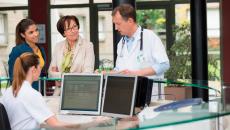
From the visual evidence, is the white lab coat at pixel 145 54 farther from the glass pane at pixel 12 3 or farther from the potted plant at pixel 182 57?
the glass pane at pixel 12 3

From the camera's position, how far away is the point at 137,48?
4.12 m

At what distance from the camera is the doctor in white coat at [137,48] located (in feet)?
12.8

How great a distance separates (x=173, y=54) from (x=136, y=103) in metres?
7.69

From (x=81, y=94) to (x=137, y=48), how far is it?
0.74 meters

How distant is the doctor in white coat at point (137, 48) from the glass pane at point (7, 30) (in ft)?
26.6

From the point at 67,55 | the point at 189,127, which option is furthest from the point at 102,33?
the point at 189,127

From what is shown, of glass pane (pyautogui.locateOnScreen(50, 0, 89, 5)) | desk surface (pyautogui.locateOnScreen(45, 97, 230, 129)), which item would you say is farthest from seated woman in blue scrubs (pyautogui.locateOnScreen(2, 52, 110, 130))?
glass pane (pyautogui.locateOnScreen(50, 0, 89, 5))

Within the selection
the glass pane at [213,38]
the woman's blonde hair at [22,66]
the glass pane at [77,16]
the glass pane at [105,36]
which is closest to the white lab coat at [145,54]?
the woman's blonde hair at [22,66]

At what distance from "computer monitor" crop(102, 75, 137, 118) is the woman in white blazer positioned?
1.01 meters

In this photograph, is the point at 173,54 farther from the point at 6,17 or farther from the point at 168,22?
the point at 6,17

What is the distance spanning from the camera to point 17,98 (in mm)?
3264

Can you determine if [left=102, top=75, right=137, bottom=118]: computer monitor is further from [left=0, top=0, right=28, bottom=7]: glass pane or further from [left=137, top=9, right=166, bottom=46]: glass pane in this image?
[left=0, top=0, right=28, bottom=7]: glass pane

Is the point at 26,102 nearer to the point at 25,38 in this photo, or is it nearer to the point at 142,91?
the point at 142,91

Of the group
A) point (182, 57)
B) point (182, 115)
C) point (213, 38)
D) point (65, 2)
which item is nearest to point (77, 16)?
point (65, 2)
